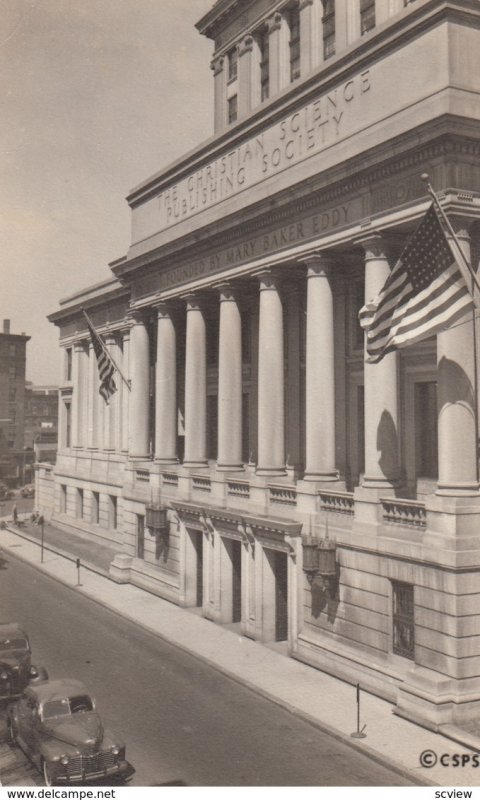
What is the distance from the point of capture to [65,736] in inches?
605

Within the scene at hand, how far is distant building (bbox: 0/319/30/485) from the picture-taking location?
299 ft

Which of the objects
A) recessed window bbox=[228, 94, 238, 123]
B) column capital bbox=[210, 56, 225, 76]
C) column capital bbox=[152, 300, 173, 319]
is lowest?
column capital bbox=[152, 300, 173, 319]

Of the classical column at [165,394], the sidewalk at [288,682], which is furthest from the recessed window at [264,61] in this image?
the sidewalk at [288,682]

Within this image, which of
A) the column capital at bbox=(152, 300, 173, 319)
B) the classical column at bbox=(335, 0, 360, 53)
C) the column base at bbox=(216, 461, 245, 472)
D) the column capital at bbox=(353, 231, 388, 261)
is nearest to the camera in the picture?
the column capital at bbox=(353, 231, 388, 261)

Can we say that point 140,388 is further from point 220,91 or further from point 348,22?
point 348,22

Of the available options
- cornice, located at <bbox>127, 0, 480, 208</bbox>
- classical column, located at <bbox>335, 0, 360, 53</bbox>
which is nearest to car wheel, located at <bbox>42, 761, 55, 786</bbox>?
cornice, located at <bbox>127, 0, 480, 208</bbox>

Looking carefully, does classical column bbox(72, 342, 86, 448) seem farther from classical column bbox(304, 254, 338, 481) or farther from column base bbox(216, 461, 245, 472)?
classical column bbox(304, 254, 338, 481)

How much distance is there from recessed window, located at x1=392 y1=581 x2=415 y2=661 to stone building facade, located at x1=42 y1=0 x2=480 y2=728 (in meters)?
0.08

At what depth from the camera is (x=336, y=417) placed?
93.7 feet

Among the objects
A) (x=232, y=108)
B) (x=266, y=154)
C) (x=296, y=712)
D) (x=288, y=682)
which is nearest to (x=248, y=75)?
(x=232, y=108)

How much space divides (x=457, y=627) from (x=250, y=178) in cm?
1901

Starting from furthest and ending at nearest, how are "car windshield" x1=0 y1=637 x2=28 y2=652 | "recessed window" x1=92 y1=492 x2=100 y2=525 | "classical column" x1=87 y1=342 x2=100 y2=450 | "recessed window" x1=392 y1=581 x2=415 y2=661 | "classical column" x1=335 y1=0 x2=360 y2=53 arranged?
"classical column" x1=87 y1=342 x2=100 y2=450
"recessed window" x1=92 y1=492 x2=100 y2=525
"classical column" x1=335 y1=0 x2=360 y2=53
"car windshield" x1=0 y1=637 x2=28 y2=652
"recessed window" x1=392 y1=581 x2=415 y2=661

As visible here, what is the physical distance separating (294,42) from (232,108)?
6.39 m

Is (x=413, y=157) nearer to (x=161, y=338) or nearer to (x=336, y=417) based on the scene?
(x=336, y=417)
